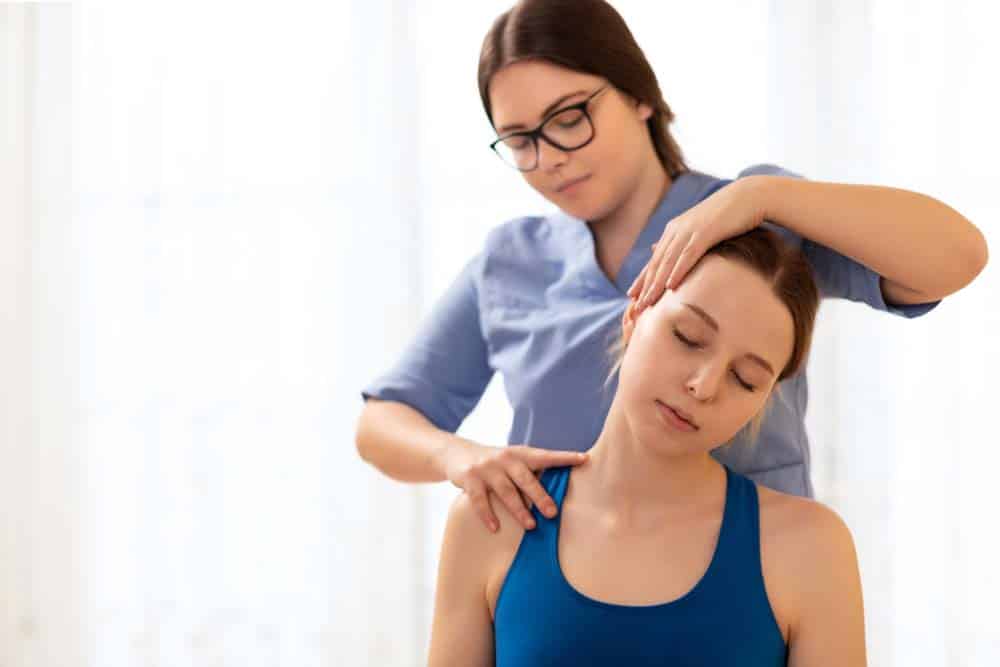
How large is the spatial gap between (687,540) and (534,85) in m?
0.58

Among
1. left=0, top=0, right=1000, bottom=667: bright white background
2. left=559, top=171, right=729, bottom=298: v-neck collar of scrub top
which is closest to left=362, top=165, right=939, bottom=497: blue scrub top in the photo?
left=559, top=171, right=729, bottom=298: v-neck collar of scrub top

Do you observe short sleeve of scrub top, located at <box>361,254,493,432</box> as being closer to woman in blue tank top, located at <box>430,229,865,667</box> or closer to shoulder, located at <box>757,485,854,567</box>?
woman in blue tank top, located at <box>430,229,865,667</box>

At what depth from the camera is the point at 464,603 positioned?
4.62ft

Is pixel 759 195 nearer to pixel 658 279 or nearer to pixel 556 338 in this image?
pixel 658 279

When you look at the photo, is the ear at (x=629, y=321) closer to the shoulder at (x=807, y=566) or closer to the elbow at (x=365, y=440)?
the shoulder at (x=807, y=566)

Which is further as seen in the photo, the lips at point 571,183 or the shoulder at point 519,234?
the shoulder at point 519,234

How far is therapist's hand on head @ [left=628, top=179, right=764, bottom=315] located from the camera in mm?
1302

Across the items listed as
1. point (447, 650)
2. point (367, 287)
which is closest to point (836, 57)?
point (367, 287)

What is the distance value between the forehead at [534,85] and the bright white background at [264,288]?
47.1 inches

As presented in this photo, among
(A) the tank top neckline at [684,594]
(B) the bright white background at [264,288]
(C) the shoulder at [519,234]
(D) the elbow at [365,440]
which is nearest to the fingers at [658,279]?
(A) the tank top neckline at [684,594]

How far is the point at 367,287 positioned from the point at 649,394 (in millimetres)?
1507

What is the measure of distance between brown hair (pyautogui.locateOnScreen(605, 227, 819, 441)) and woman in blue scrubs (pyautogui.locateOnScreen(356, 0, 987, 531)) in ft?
0.09

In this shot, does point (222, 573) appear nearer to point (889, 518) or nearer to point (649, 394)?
point (889, 518)

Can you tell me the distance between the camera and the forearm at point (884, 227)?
1278 millimetres
